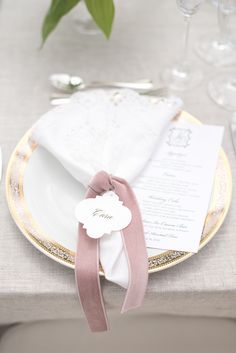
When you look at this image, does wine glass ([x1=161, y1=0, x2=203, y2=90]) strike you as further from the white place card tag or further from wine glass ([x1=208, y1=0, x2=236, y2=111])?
the white place card tag

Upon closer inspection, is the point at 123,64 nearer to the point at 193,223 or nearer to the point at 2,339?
the point at 193,223

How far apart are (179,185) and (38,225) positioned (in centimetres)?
19

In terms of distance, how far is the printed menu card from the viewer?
0.61 meters

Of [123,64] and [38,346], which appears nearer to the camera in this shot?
[38,346]

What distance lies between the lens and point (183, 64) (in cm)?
88

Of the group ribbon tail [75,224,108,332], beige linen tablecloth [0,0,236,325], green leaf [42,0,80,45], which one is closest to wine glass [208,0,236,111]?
beige linen tablecloth [0,0,236,325]

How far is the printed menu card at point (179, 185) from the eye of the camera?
1.99ft

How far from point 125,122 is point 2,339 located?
348 millimetres

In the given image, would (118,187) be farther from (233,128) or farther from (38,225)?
(233,128)

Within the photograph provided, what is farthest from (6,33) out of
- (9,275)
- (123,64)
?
(9,275)

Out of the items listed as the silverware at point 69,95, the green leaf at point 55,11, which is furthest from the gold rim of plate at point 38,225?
the green leaf at point 55,11

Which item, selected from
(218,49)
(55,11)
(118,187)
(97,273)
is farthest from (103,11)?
(97,273)

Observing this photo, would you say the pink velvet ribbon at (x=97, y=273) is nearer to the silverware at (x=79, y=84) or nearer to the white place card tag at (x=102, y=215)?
the white place card tag at (x=102, y=215)

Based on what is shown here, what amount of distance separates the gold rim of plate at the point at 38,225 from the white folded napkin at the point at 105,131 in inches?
1.6
